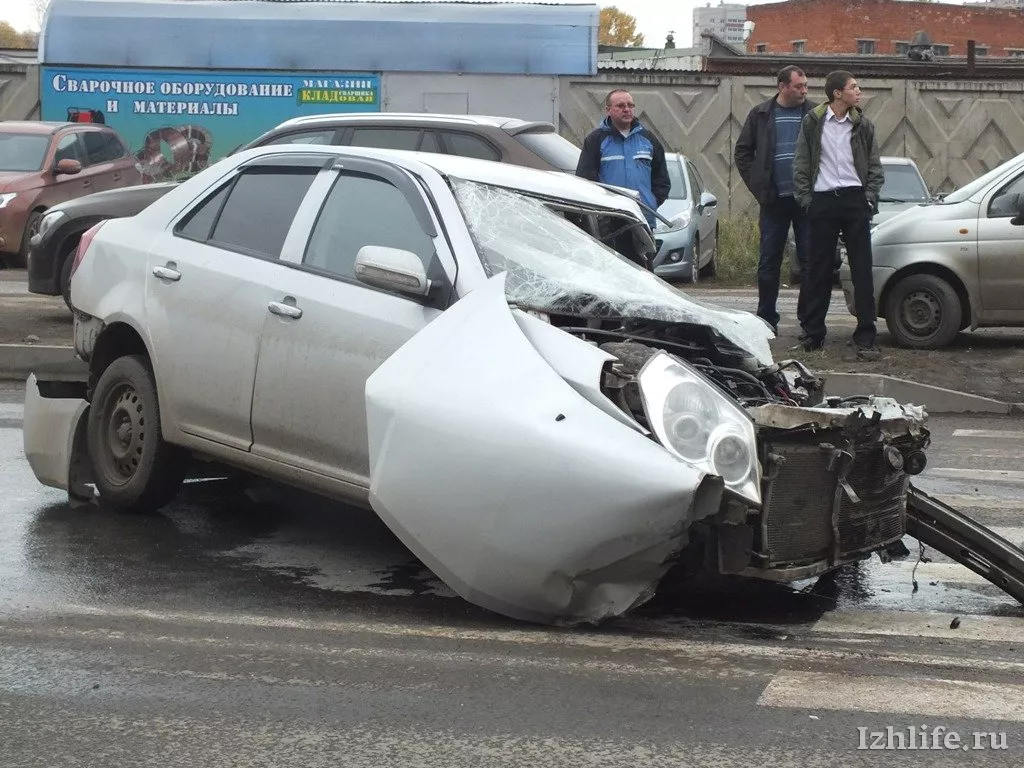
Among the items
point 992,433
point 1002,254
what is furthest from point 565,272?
point 1002,254

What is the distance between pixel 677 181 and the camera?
18.2 metres

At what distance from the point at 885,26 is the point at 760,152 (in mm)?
56709

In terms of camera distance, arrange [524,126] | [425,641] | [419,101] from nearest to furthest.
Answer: [425,641]
[524,126]
[419,101]

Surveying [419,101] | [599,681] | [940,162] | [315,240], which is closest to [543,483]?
[599,681]

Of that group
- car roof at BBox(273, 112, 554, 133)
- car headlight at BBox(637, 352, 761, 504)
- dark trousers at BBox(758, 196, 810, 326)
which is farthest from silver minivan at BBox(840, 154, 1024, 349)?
car headlight at BBox(637, 352, 761, 504)

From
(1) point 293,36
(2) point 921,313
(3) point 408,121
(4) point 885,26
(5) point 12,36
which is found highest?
(5) point 12,36

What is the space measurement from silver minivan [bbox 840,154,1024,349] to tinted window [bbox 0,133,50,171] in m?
10.7

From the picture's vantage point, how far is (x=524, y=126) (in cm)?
1170

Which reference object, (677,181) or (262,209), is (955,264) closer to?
(677,181)

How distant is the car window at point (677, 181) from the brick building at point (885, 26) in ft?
157

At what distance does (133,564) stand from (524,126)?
670 centimetres

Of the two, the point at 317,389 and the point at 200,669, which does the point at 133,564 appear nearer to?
the point at 317,389

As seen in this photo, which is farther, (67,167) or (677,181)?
(67,167)

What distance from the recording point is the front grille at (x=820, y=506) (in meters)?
4.71
